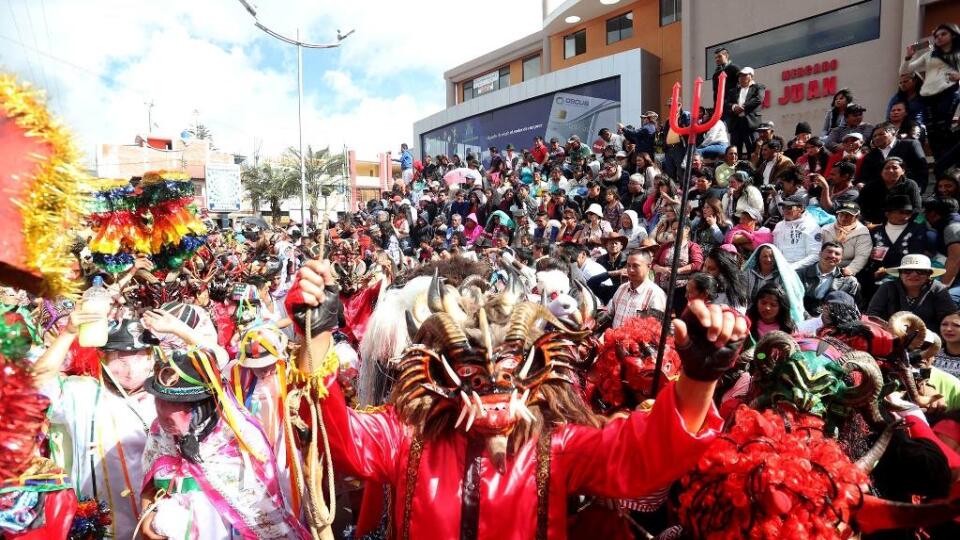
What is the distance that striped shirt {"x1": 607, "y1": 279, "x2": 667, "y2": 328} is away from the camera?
464 cm

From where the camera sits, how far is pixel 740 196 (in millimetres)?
7062

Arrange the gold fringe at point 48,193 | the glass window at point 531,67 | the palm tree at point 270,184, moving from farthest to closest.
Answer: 1. the glass window at point 531,67
2. the palm tree at point 270,184
3. the gold fringe at point 48,193

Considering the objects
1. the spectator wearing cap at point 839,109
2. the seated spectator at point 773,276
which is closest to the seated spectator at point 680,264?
the seated spectator at point 773,276

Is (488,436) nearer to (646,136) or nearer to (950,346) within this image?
(950,346)

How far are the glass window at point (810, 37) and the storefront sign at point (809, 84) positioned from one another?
0.35 metres

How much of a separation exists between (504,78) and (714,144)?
19.9 meters

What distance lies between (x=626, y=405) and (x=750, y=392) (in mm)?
655

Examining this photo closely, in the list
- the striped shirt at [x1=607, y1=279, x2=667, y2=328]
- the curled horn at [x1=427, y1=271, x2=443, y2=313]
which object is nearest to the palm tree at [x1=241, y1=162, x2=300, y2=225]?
the striped shirt at [x1=607, y1=279, x2=667, y2=328]

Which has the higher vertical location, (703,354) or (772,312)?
(703,354)

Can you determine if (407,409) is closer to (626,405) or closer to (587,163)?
(626,405)

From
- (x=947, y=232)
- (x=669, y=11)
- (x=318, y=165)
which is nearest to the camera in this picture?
(x=947, y=232)

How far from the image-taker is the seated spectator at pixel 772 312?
360cm

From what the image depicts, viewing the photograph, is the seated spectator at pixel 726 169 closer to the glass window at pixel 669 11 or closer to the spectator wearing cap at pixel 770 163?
the spectator wearing cap at pixel 770 163

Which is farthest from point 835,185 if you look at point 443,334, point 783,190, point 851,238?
point 443,334
